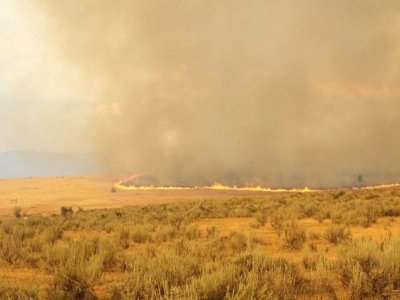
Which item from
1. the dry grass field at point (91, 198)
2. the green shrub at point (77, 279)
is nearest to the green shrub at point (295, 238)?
the green shrub at point (77, 279)

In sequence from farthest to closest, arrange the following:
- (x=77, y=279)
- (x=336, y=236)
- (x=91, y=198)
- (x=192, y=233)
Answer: (x=91, y=198) → (x=192, y=233) → (x=336, y=236) → (x=77, y=279)

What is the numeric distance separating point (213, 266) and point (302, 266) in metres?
2.48

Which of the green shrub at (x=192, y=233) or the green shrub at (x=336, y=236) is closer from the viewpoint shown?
the green shrub at (x=336, y=236)

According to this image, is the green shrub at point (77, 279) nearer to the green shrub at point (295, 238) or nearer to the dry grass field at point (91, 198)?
the green shrub at point (295, 238)

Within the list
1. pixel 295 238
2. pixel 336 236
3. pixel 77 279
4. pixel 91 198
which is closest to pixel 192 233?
pixel 295 238

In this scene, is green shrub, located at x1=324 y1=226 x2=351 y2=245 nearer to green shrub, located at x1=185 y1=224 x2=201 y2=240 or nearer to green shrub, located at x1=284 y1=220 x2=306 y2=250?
green shrub, located at x1=284 y1=220 x2=306 y2=250

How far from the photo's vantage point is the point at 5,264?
446 inches

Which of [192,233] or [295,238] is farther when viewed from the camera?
[192,233]

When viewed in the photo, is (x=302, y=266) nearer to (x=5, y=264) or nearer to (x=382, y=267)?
(x=382, y=267)

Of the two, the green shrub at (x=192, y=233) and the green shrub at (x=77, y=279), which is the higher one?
the green shrub at (x=77, y=279)

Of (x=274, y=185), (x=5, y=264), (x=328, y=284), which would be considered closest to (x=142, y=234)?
(x=5, y=264)

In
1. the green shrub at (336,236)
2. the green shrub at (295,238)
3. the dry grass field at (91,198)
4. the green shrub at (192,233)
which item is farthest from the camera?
the dry grass field at (91,198)

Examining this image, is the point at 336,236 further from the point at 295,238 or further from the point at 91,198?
the point at 91,198

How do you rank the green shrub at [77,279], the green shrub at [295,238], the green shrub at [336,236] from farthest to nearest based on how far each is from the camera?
1. the green shrub at [336,236]
2. the green shrub at [295,238]
3. the green shrub at [77,279]
